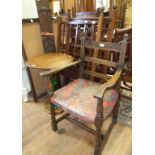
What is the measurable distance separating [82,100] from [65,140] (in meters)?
0.51

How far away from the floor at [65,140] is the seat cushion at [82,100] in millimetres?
395

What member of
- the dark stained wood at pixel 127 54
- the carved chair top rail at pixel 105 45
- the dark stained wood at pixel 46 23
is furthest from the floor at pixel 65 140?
the dark stained wood at pixel 46 23

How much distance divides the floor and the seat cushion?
1.30 feet

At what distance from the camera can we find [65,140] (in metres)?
1.60

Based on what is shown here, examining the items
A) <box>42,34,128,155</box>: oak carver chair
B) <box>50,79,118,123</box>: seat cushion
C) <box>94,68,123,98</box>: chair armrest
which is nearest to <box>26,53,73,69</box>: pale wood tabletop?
<box>42,34,128,155</box>: oak carver chair

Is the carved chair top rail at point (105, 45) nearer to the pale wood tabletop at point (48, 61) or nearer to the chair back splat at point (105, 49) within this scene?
the chair back splat at point (105, 49)

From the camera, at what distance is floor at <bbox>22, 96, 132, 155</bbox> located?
58.3 inches

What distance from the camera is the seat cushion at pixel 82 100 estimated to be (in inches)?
50.4

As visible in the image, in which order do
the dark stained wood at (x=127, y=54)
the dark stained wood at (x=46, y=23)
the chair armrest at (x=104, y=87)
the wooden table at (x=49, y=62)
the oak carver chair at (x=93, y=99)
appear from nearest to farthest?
the chair armrest at (x=104, y=87)
the oak carver chair at (x=93, y=99)
the wooden table at (x=49, y=62)
the dark stained wood at (x=127, y=54)
the dark stained wood at (x=46, y=23)

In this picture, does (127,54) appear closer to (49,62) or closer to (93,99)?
(93,99)

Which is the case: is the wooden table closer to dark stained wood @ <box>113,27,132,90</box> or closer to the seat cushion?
the seat cushion
